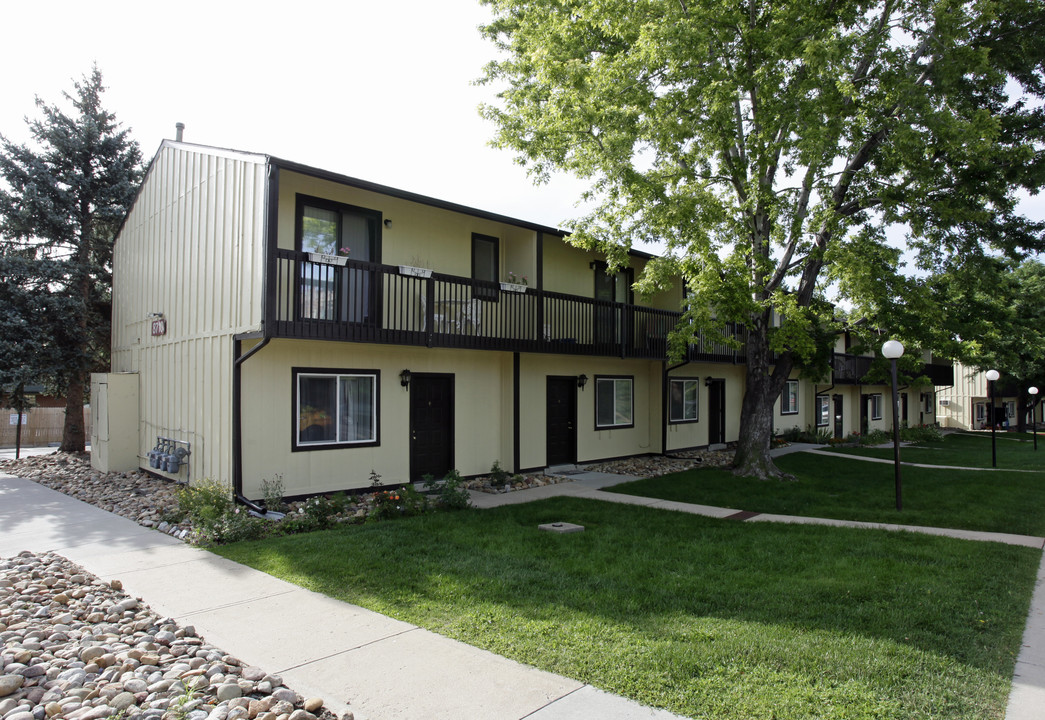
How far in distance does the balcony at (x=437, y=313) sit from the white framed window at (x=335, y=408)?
3.77 feet

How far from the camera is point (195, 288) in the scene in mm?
11164

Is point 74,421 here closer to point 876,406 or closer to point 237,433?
point 237,433

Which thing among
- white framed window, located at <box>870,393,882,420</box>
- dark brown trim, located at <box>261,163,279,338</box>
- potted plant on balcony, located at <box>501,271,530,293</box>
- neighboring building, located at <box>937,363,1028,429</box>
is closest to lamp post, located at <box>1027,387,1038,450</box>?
neighboring building, located at <box>937,363,1028,429</box>

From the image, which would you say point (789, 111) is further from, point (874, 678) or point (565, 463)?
point (874, 678)

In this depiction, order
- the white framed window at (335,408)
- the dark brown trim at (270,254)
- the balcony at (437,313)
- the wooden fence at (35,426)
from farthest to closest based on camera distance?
the wooden fence at (35,426) < the white framed window at (335,408) < the balcony at (437,313) < the dark brown trim at (270,254)

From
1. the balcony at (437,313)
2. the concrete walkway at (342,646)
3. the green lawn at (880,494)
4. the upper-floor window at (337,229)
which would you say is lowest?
the green lawn at (880,494)

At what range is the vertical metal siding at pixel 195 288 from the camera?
9648 mm

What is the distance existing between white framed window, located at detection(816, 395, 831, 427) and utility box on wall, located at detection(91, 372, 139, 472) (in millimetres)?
24468

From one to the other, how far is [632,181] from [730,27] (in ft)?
10.6

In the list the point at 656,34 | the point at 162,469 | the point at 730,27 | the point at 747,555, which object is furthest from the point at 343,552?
the point at 730,27

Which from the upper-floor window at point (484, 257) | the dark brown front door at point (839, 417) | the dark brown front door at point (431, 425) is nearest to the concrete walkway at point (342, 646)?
the dark brown front door at point (431, 425)

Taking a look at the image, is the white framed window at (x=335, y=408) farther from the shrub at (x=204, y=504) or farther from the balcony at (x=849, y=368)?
the balcony at (x=849, y=368)

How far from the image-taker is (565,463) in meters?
14.9

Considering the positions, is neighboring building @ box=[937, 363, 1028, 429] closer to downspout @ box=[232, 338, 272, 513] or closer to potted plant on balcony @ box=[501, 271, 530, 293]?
potted plant on balcony @ box=[501, 271, 530, 293]
